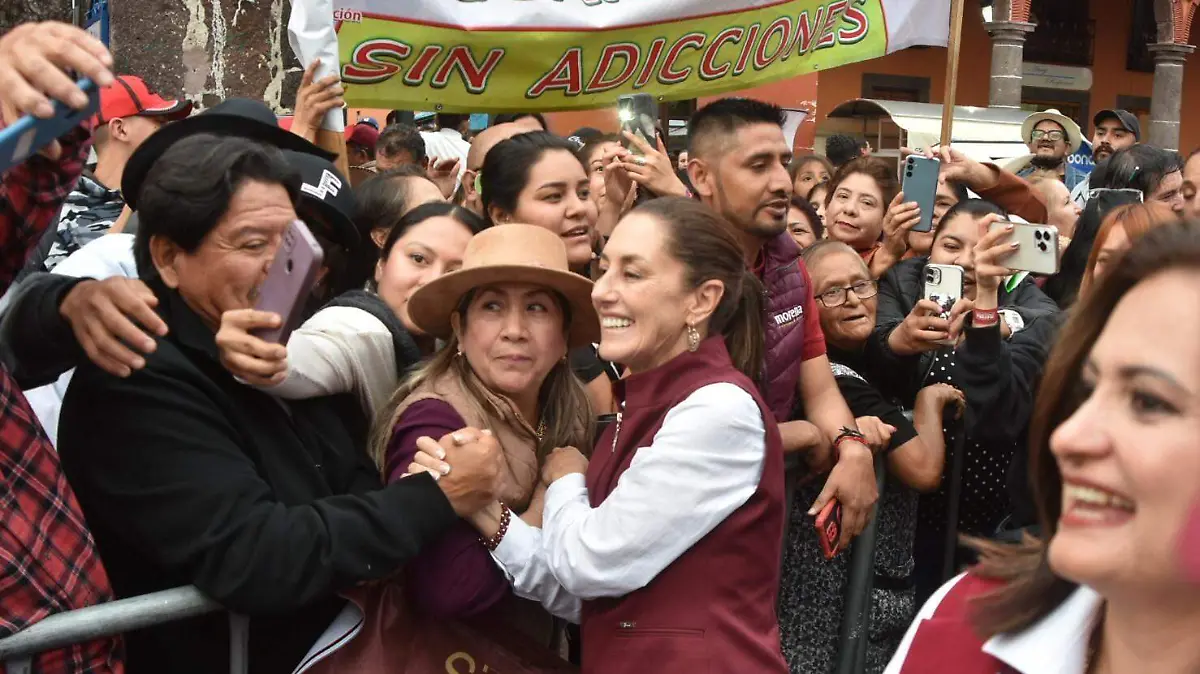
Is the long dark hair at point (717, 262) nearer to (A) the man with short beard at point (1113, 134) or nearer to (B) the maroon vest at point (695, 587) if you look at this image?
(B) the maroon vest at point (695, 587)

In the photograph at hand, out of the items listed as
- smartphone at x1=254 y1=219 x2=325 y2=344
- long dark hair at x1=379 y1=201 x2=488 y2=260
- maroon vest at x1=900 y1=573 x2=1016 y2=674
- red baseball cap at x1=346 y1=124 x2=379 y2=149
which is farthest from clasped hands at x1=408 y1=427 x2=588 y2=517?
red baseball cap at x1=346 y1=124 x2=379 y2=149

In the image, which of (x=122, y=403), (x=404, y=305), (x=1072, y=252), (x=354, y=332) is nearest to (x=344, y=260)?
(x=404, y=305)

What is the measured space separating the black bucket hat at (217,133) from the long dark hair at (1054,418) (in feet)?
5.64

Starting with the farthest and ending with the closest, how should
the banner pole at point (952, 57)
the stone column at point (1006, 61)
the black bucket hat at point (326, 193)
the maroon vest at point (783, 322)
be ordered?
the stone column at point (1006, 61) → the banner pole at point (952, 57) → the maroon vest at point (783, 322) → the black bucket hat at point (326, 193)

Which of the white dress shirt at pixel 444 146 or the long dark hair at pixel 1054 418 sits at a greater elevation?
the white dress shirt at pixel 444 146

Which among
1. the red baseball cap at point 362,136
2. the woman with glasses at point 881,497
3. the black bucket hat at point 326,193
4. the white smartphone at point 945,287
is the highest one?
the red baseball cap at point 362,136

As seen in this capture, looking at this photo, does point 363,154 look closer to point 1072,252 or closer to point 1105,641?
point 1072,252

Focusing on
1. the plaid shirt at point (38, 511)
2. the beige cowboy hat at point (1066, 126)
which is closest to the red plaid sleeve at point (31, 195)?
the plaid shirt at point (38, 511)

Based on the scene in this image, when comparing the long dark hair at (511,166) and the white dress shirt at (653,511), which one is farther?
the long dark hair at (511,166)

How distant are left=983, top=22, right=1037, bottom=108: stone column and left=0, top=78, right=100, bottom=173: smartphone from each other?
53.8 feet

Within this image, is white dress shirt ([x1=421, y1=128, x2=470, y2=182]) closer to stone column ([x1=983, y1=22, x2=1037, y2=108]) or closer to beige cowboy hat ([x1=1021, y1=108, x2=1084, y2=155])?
beige cowboy hat ([x1=1021, y1=108, x2=1084, y2=155])

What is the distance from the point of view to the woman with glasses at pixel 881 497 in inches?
145

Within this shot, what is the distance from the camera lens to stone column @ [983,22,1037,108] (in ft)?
55.4

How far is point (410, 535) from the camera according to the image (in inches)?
92.4
